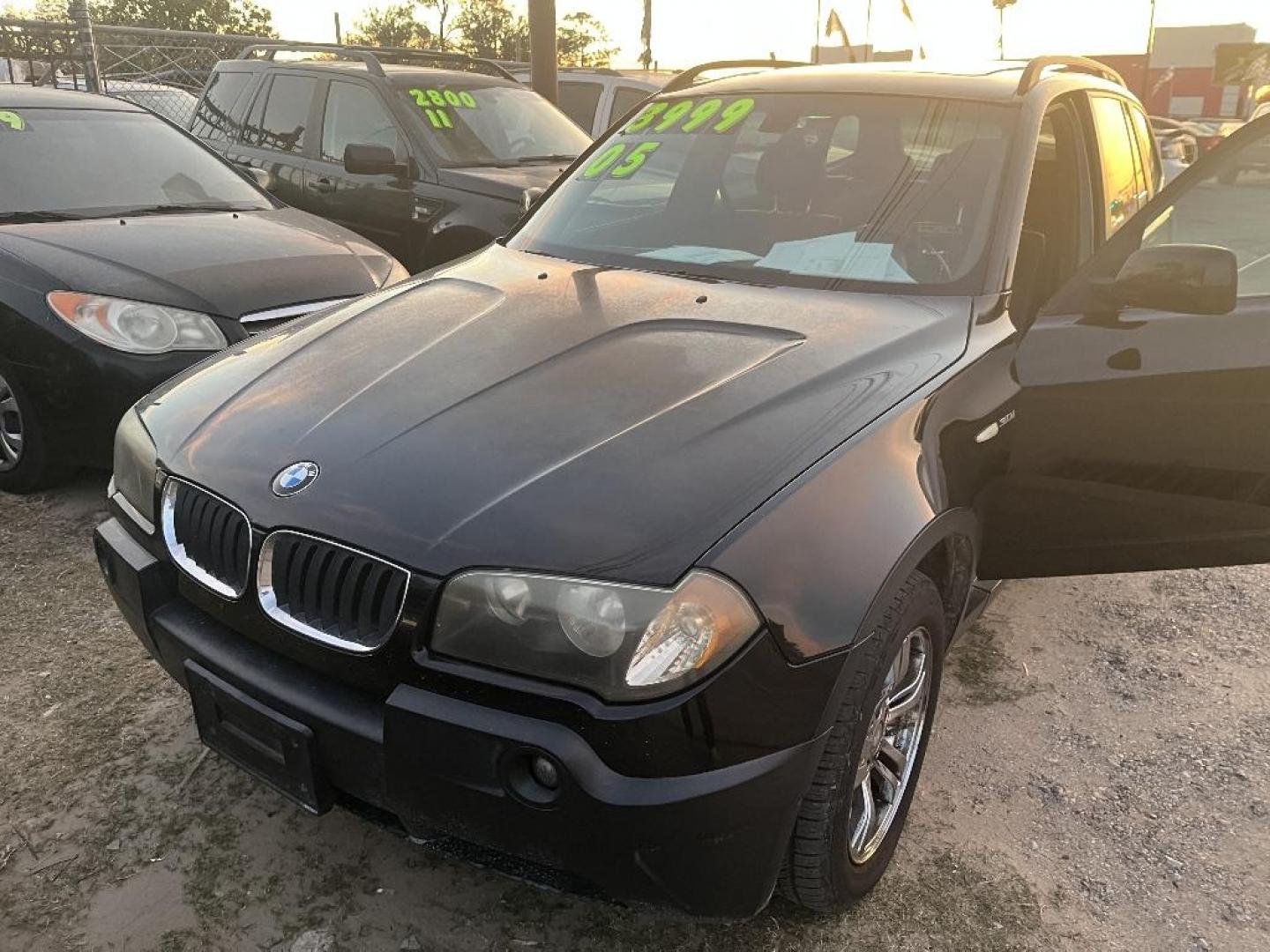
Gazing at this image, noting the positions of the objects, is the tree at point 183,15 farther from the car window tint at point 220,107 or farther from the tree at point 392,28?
the car window tint at point 220,107

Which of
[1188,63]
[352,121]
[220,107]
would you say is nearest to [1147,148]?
[352,121]

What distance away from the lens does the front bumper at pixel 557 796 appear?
1.65m

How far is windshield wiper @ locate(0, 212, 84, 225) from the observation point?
4.40 m

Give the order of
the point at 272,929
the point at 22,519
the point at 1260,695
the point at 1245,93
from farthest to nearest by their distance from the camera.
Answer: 1. the point at 1245,93
2. the point at 22,519
3. the point at 1260,695
4. the point at 272,929

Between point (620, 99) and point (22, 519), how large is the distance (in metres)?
7.24

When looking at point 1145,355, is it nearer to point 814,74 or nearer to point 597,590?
point 814,74

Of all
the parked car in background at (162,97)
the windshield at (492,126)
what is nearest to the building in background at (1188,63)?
the parked car in background at (162,97)

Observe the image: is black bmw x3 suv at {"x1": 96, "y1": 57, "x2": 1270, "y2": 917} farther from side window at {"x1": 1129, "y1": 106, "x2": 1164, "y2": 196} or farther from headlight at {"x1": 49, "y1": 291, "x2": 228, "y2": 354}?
headlight at {"x1": 49, "y1": 291, "x2": 228, "y2": 354}

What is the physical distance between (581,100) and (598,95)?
0.79 feet

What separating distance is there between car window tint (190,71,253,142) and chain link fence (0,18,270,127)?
2230mm

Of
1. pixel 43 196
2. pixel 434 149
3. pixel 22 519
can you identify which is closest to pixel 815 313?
pixel 22 519

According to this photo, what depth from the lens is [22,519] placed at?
4.01 meters

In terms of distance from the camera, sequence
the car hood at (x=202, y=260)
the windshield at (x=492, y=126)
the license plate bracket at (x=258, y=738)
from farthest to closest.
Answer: the windshield at (x=492, y=126)
the car hood at (x=202, y=260)
the license plate bracket at (x=258, y=738)

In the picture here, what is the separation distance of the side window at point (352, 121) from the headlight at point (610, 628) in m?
5.60
